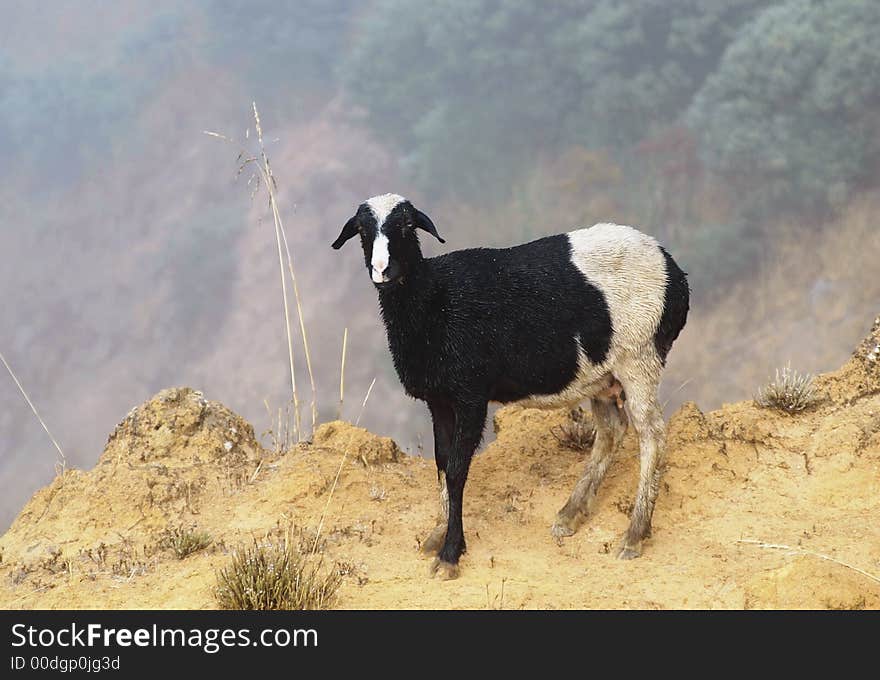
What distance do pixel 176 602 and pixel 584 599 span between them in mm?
2889

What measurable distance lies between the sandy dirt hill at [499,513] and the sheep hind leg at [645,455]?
16cm

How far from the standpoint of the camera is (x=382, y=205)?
732 centimetres

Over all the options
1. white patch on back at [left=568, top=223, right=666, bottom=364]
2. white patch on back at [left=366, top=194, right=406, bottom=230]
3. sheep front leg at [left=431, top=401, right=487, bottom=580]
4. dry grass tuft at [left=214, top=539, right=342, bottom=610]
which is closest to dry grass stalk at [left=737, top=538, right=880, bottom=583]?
white patch on back at [left=568, top=223, right=666, bottom=364]

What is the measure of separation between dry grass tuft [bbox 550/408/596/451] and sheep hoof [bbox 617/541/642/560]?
1977mm

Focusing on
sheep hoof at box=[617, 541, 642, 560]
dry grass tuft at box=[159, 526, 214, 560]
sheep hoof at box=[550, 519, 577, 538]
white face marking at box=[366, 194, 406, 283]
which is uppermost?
white face marking at box=[366, 194, 406, 283]

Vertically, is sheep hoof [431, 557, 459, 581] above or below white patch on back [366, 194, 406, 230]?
below

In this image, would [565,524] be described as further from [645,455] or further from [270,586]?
[270,586]

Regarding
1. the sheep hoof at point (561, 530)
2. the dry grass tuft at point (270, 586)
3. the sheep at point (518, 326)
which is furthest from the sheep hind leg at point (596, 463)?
the dry grass tuft at point (270, 586)

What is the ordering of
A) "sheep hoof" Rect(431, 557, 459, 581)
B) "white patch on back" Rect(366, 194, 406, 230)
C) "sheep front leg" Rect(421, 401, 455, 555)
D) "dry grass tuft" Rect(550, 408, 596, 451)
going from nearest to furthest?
"white patch on back" Rect(366, 194, 406, 230) → "sheep hoof" Rect(431, 557, 459, 581) → "sheep front leg" Rect(421, 401, 455, 555) → "dry grass tuft" Rect(550, 408, 596, 451)

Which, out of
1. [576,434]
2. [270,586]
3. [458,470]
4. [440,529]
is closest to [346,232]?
[458,470]

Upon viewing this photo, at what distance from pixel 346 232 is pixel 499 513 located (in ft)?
9.77

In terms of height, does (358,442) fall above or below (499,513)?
above

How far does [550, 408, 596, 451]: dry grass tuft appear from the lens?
10.0m

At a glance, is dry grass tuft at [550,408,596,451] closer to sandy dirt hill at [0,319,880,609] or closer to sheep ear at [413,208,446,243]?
sandy dirt hill at [0,319,880,609]
